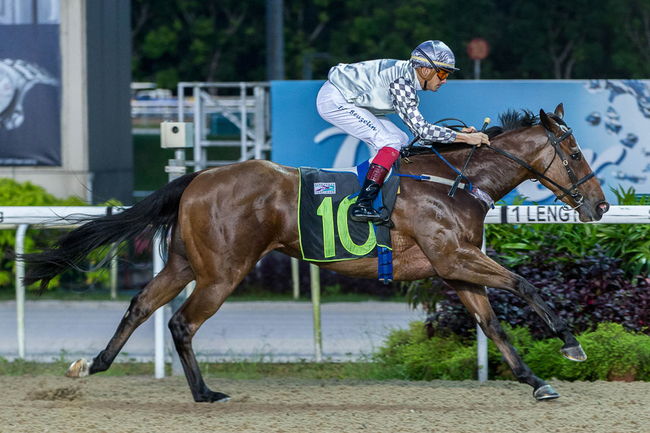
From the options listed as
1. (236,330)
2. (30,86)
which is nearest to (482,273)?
(236,330)

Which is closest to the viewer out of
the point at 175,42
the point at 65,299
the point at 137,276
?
the point at 65,299

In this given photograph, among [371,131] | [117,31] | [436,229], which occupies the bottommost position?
[436,229]

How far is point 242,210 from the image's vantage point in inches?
222

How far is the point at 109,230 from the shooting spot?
5980 millimetres

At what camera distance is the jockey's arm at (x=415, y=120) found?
18.4 feet

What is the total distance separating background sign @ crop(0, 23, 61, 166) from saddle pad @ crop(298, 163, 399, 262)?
5972mm

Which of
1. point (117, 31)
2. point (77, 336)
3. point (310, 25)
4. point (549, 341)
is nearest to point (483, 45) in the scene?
point (310, 25)

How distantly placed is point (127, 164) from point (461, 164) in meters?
7.28

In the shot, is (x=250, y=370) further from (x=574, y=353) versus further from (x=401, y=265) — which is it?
(x=574, y=353)

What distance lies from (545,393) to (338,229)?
137 cm

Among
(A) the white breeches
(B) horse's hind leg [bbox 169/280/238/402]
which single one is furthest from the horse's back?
(A) the white breeches

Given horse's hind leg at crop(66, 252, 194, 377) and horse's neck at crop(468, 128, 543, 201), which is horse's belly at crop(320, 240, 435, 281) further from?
horse's hind leg at crop(66, 252, 194, 377)

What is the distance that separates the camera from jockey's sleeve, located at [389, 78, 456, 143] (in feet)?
18.4

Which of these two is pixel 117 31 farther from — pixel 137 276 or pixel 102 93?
pixel 137 276
